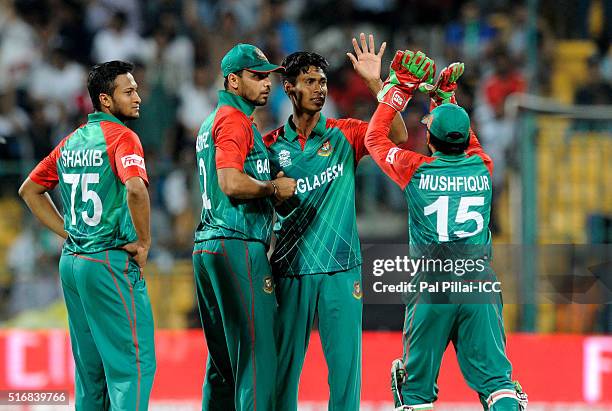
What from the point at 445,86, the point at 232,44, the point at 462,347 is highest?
the point at 232,44

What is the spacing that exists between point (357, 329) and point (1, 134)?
6.35 meters

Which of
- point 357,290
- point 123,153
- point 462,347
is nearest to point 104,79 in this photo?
point 123,153

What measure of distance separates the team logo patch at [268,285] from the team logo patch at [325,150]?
81 cm

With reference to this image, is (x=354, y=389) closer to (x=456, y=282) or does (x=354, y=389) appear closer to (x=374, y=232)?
(x=456, y=282)

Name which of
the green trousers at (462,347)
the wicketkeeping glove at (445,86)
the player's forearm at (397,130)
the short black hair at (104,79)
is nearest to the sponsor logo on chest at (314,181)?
the player's forearm at (397,130)

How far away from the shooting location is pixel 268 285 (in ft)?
21.5

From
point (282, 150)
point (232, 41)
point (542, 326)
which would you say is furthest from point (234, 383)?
point (232, 41)

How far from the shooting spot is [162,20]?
1323cm

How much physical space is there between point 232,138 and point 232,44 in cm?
668

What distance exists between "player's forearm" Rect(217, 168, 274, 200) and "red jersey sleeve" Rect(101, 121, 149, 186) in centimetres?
46

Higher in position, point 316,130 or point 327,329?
point 316,130

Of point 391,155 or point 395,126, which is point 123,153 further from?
point 395,126

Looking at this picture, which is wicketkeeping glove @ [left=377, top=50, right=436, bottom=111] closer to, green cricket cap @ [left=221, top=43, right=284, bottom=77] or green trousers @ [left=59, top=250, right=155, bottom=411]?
green cricket cap @ [left=221, top=43, right=284, bottom=77]

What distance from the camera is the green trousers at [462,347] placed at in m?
6.50
